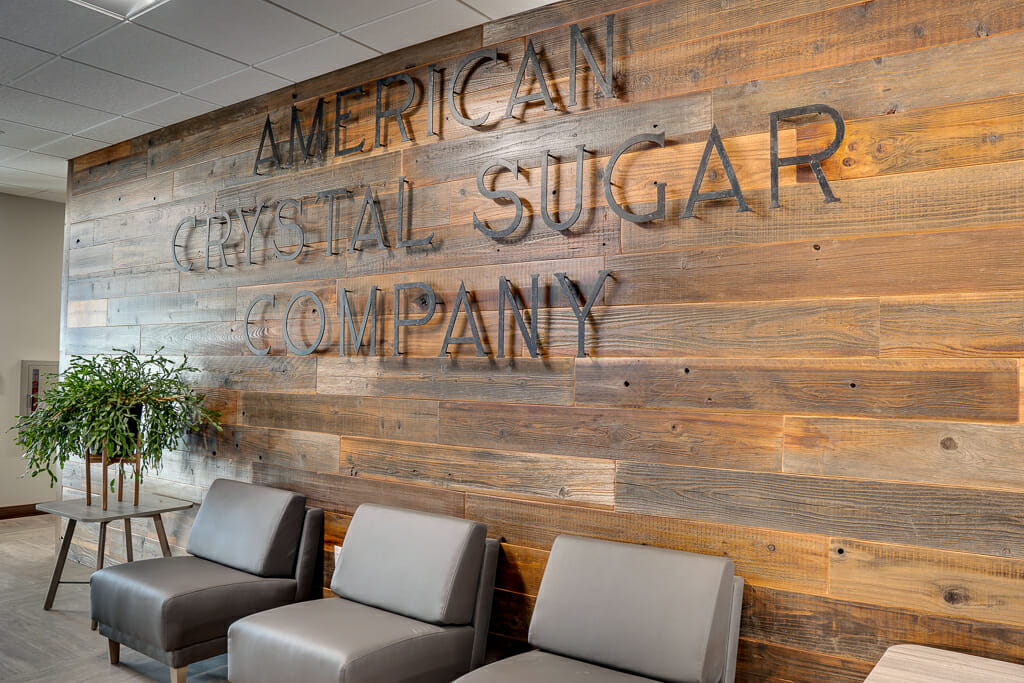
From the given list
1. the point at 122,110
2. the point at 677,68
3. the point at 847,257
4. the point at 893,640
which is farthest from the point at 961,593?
the point at 122,110

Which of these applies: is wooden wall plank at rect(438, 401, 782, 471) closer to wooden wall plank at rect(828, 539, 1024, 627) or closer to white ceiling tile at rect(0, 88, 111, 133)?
wooden wall plank at rect(828, 539, 1024, 627)

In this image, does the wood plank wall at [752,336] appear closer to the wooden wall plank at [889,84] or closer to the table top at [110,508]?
the wooden wall plank at [889,84]

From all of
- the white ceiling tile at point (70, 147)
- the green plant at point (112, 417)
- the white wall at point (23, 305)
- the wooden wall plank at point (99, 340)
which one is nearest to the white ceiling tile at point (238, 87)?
the white ceiling tile at point (70, 147)

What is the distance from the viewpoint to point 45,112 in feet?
14.8

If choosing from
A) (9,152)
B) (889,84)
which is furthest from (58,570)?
(889,84)

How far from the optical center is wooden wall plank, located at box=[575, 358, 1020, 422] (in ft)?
6.98

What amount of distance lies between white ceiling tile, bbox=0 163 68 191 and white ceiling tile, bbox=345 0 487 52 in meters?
4.03

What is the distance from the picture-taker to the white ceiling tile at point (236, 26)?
3.13 m

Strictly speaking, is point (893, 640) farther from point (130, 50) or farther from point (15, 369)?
point (15, 369)

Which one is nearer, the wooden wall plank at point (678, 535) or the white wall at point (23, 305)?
the wooden wall plank at point (678, 535)

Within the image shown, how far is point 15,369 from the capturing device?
273 inches

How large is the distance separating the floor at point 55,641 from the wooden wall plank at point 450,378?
1.50 meters

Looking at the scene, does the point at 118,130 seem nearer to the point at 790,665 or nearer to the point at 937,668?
the point at 790,665

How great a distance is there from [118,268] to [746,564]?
14.8 feet
